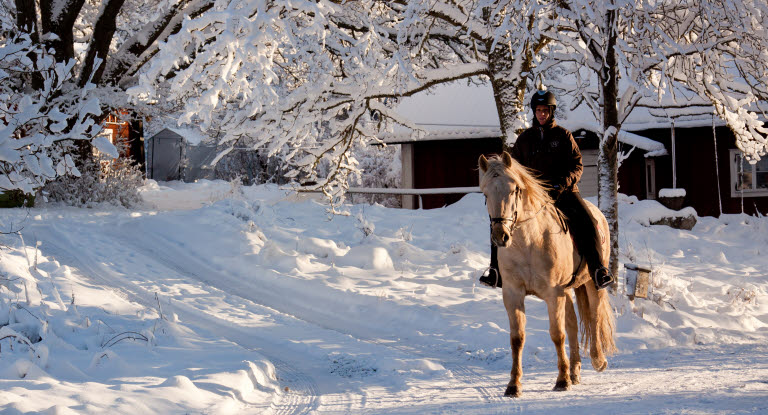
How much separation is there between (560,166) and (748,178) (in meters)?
17.7

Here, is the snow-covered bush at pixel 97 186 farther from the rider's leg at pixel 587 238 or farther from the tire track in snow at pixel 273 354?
the rider's leg at pixel 587 238

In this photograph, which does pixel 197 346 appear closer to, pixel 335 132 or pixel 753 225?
pixel 335 132

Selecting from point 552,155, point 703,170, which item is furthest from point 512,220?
point 703,170

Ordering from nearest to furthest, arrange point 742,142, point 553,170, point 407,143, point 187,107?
point 553,170 < point 187,107 < point 742,142 < point 407,143

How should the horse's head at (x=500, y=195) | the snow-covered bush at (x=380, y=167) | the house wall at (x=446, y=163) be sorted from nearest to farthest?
1. the horse's head at (x=500, y=195)
2. the house wall at (x=446, y=163)
3. the snow-covered bush at (x=380, y=167)

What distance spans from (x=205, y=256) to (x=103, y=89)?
282 inches

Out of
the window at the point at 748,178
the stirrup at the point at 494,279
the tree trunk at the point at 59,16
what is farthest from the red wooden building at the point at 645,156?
the stirrup at the point at 494,279

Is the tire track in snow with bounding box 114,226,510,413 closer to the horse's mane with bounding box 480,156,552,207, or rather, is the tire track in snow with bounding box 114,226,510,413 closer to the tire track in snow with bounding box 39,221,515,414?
the tire track in snow with bounding box 39,221,515,414

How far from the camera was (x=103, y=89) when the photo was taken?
1648 centimetres

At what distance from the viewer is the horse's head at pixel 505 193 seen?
16.8 ft

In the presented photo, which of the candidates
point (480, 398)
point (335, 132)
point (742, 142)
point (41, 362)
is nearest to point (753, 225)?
point (742, 142)

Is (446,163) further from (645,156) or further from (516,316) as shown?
(516,316)

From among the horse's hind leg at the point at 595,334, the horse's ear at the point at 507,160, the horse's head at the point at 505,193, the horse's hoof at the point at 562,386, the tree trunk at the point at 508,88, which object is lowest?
the horse's hoof at the point at 562,386

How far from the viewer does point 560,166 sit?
6.58 m
